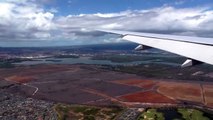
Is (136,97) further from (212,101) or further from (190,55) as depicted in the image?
(190,55)

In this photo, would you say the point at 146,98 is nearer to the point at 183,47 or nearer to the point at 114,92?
the point at 114,92

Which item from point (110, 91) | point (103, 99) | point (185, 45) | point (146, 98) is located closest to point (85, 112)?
point (103, 99)

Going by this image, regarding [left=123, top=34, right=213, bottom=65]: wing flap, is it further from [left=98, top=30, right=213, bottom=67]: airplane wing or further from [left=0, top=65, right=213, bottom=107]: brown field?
[left=0, top=65, right=213, bottom=107]: brown field

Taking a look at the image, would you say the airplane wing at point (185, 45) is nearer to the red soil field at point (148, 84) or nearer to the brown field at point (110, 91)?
the brown field at point (110, 91)

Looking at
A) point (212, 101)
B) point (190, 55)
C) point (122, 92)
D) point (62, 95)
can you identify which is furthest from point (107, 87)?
point (190, 55)

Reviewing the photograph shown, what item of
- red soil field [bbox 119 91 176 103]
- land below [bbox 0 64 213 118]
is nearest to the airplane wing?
land below [bbox 0 64 213 118]

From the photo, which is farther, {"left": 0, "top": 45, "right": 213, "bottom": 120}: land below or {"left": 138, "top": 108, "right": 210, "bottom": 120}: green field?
{"left": 0, "top": 45, "right": 213, "bottom": 120}: land below

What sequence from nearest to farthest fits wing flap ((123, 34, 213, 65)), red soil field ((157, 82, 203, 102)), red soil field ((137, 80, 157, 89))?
wing flap ((123, 34, 213, 65)) → red soil field ((157, 82, 203, 102)) → red soil field ((137, 80, 157, 89))
